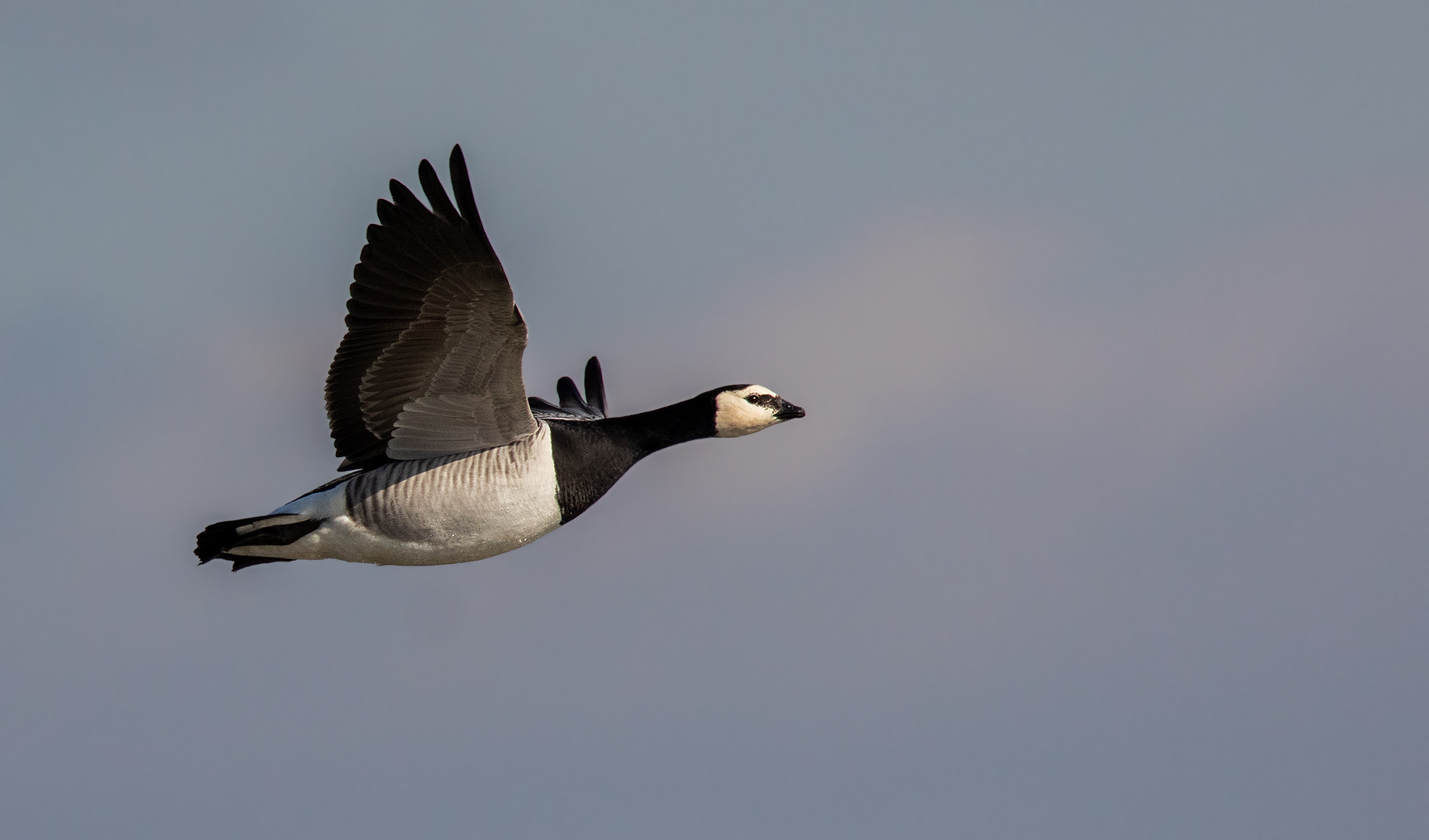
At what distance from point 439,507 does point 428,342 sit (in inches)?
69.5

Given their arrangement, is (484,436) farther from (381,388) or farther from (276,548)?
(276,548)

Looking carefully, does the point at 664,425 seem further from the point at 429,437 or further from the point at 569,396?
the point at 569,396

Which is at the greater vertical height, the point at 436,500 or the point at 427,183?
the point at 427,183

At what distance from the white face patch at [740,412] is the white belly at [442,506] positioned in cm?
228

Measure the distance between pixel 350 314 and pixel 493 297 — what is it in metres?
1.65

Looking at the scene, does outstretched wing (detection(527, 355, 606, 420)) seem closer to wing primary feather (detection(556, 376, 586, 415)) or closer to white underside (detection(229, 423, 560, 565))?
wing primary feather (detection(556, 376, 586, 415))

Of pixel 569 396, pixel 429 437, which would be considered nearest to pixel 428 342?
pixel 429 437

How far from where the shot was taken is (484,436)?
1641 centimetres

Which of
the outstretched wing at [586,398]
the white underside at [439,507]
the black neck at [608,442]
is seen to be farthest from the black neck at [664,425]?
the outstretched wing at [586,398]

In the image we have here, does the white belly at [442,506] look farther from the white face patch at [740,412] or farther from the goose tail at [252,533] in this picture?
the white face patch at [740,412]

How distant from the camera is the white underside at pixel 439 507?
16297 mm

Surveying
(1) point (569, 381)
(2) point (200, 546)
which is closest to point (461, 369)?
(2) point (200, 546)

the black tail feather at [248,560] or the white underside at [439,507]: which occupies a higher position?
the white underside at [439,507]

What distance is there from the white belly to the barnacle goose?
0.05 ft
